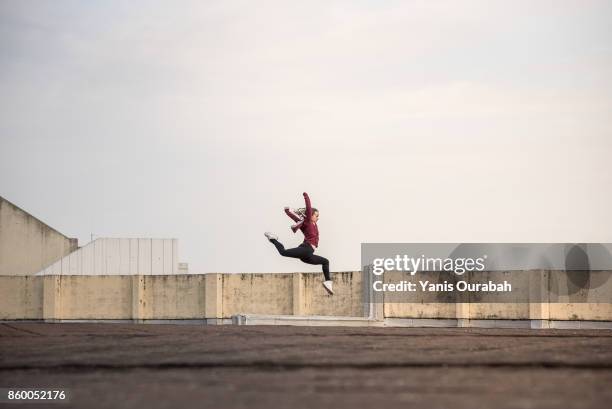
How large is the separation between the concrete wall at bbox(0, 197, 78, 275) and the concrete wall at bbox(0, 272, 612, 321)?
337cm

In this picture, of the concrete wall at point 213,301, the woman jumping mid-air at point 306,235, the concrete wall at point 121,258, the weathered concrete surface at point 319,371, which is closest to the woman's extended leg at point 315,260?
the woman jumping mid-air at point 306,235

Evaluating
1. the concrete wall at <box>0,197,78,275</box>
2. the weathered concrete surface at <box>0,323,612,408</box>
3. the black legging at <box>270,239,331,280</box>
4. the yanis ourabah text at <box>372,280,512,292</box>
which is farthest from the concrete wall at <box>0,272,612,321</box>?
the weathered concrete surface at <box>0,323,612,408</box>

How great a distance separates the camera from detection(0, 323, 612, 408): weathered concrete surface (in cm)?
698

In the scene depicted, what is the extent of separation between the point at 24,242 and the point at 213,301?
9900mm

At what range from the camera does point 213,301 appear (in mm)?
36781

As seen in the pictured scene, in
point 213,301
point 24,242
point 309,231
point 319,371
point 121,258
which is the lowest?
point 213,301

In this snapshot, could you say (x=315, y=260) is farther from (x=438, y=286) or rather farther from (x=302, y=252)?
(x=438, y=286)

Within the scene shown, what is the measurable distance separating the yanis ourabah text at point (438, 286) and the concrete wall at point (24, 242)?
16.2 m

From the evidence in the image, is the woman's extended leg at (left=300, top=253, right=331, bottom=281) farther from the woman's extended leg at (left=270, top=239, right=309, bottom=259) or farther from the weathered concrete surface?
the weathered concrete surface

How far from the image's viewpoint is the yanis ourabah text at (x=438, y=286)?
32.7 meters

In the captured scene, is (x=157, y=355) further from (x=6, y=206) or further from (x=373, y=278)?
(x=6, y=206)

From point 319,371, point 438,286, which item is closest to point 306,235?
point 319,371

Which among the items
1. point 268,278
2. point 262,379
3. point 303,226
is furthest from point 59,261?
point 262,379

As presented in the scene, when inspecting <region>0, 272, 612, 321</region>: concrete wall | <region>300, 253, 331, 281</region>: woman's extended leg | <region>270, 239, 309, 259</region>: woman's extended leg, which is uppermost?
<region>270, 239, 309, 259</region>: woman's extended leg
